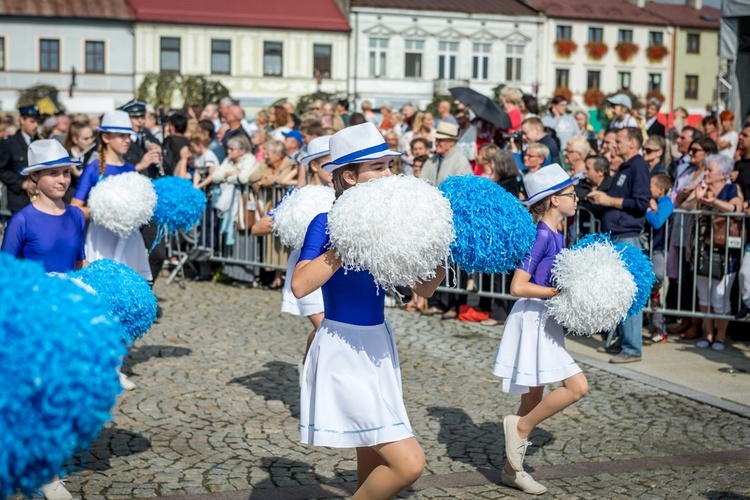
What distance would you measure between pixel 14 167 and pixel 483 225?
994 cm

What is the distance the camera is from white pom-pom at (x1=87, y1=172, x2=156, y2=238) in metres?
7.89

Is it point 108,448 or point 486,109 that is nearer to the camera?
point 108,448

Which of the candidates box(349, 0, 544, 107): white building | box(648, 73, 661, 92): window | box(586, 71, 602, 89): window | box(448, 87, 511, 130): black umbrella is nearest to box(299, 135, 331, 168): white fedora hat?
box(448, 87, 511, 130): black umbrella

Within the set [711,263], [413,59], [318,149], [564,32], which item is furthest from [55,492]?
[564,32]

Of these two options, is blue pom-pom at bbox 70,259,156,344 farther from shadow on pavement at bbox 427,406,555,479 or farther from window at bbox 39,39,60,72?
window at bbox 39,39,60,72

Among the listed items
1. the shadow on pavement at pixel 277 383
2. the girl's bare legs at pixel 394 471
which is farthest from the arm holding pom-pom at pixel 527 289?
the shadow on pavement at pixel 277 383

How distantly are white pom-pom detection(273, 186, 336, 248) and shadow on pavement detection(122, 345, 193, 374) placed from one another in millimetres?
2457

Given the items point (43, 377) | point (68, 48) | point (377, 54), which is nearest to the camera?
point (43, 377)

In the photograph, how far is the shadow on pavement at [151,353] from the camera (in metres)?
8.68

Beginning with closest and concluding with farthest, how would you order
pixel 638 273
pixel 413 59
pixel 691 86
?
pixel 638 273 → pixel 413 59 → pixel 691 86

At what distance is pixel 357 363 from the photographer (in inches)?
167

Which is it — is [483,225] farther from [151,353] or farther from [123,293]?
[151,353]

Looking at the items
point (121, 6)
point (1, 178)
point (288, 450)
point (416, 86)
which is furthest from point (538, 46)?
point (288, 450)

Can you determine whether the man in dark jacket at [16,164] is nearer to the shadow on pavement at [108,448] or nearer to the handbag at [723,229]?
the shadow on pavement at [108,448]
